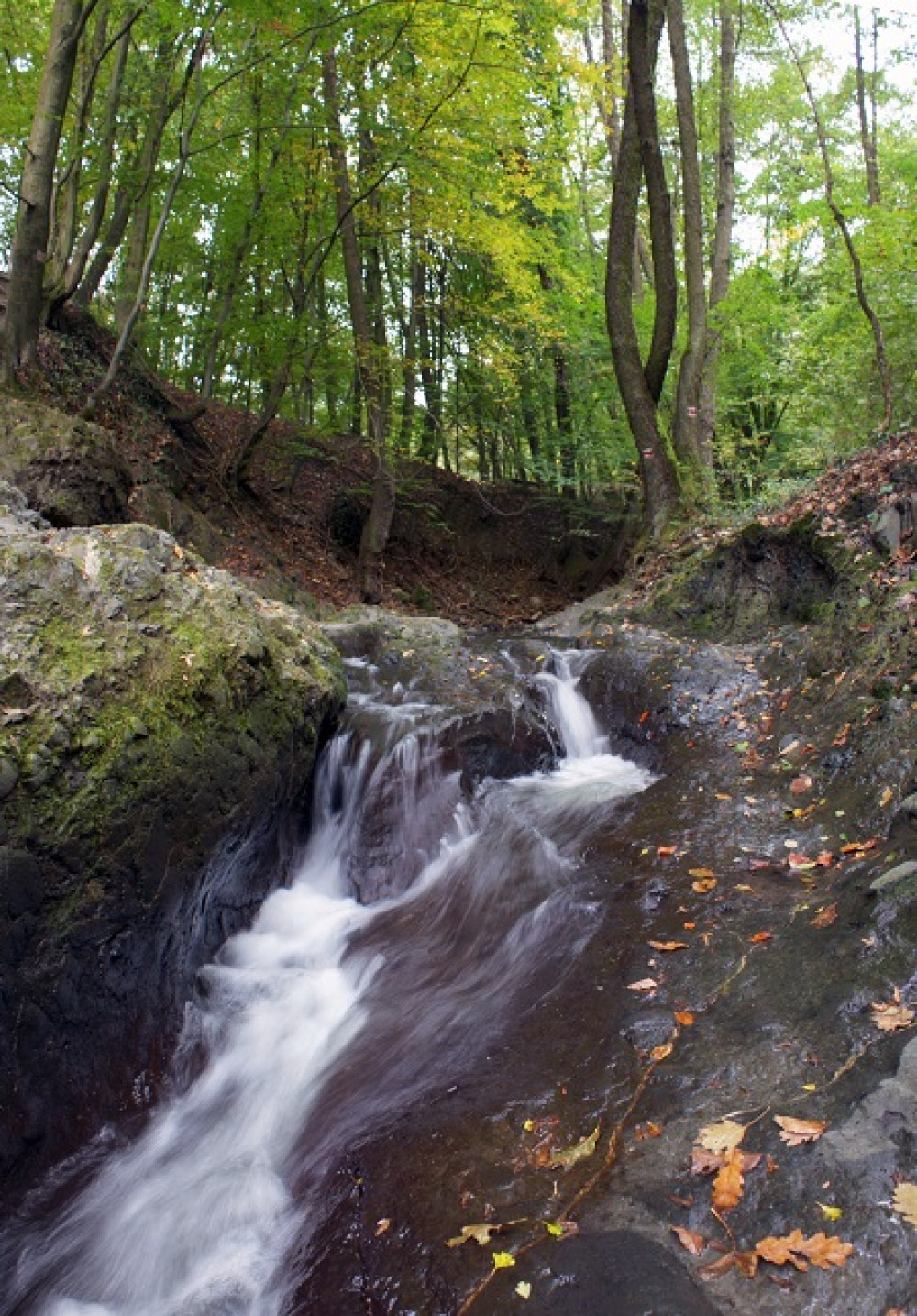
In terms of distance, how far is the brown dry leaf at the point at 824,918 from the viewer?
12.6 feet

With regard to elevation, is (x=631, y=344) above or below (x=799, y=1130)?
above

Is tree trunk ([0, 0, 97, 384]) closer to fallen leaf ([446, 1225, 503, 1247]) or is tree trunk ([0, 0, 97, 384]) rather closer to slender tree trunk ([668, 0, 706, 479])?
slender tree trunk ([668, 0, 706, 479])

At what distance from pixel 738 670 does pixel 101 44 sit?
35.2 feet

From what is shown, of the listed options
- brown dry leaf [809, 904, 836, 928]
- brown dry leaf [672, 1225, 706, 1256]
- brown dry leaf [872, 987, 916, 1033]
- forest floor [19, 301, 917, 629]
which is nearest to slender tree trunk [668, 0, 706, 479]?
forest floor [19, 301, 917, 629]

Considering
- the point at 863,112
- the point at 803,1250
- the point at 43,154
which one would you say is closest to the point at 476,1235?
the point at 803,1250

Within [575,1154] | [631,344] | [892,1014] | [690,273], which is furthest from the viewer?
[690,273]

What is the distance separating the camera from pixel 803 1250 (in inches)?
89.9

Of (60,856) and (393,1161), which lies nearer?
(393,1161)

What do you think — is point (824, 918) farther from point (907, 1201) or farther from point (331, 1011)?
point (331, 1011)

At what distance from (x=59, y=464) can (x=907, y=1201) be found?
883 centimetres

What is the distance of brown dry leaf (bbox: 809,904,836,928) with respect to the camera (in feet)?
12.6

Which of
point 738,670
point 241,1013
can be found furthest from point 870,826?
point 241,1013

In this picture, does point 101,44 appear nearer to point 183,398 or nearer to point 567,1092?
point 183,398

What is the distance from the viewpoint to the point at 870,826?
Result: 4695 millimetres
